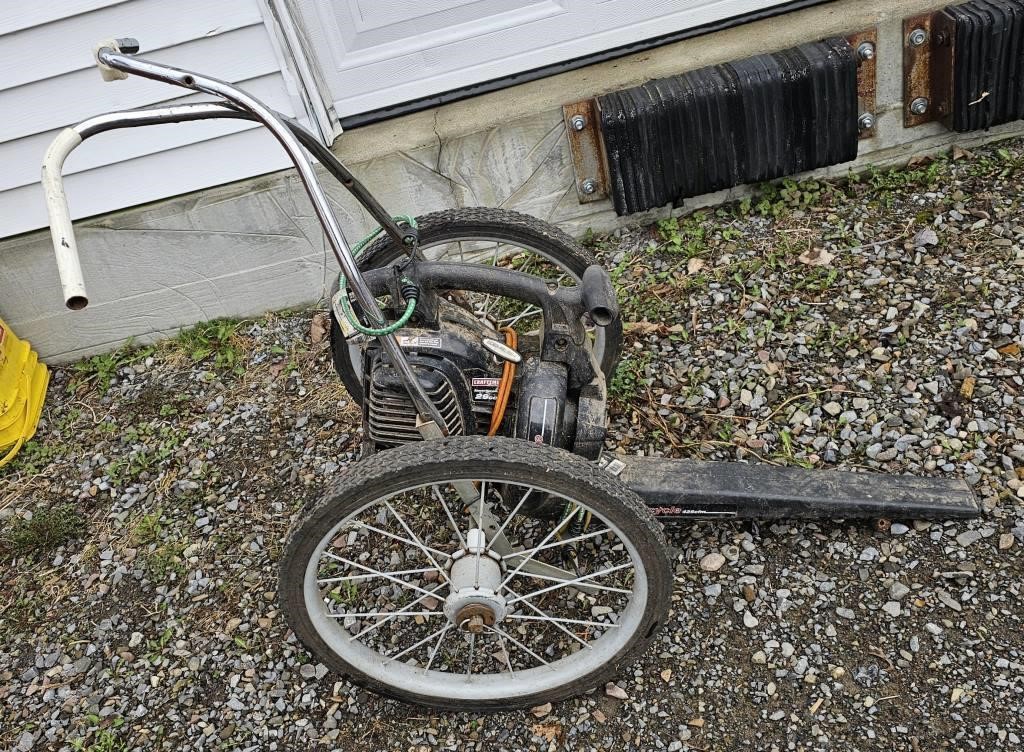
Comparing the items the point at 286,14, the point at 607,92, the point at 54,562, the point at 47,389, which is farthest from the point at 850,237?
the point at 47,389

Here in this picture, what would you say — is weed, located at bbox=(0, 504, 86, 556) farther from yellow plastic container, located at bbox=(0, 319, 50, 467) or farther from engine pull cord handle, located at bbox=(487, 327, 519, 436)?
engine pull cord handle, located at bbox=(487, 327, 519, 436)

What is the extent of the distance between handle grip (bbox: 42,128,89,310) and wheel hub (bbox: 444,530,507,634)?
1104 mm

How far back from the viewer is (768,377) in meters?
3.10

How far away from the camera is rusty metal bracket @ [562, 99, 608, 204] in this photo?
356 cm

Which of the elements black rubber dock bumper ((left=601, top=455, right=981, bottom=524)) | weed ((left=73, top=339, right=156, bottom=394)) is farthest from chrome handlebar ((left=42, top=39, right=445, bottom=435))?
weed ((left=73, top=339, right=156, bottom=394))

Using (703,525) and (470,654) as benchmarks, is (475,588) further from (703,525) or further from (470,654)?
(703,525)

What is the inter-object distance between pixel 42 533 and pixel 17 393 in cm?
82

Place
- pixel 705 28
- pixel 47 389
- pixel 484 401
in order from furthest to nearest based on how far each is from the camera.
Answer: pixel 47 389, pixel 705 28, pixel 484 401

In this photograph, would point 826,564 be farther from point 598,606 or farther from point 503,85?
point 503,85

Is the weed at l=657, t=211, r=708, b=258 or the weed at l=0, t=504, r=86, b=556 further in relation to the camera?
the weed at l=657, t=211, r=708, b=258

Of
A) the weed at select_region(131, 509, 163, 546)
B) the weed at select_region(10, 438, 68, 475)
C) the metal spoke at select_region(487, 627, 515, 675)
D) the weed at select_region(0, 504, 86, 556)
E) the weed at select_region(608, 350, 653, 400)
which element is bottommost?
the metal spoke at select_region(487, 627, 515, 675)

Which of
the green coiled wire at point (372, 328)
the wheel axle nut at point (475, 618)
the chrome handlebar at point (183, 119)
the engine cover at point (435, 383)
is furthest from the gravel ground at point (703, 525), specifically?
the chrome handlebar at point (183, 119)

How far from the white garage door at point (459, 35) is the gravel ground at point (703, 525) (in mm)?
886

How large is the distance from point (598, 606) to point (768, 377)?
1.14 metres
